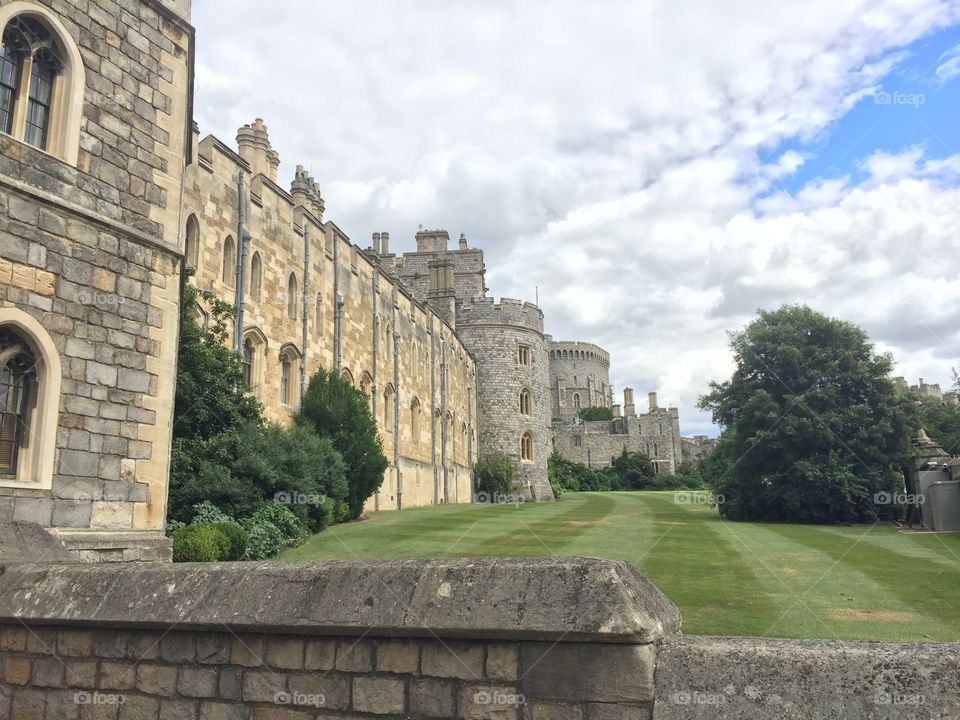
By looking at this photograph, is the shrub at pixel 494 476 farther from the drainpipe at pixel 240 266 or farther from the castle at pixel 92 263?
the castle at pixel 92 263

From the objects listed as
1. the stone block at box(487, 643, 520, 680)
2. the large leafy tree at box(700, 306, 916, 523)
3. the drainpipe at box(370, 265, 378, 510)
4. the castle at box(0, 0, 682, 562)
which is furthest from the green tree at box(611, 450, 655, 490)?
the stone block at box(487, 643, 520, 680)

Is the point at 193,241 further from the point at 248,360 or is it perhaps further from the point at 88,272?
the point at 88,272

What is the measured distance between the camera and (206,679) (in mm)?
4312

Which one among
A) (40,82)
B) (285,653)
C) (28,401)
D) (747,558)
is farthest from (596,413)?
(285,653)

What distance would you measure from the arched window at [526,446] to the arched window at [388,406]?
19.3 meters

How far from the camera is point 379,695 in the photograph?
3.90 metres

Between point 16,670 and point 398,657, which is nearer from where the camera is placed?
point 398,657

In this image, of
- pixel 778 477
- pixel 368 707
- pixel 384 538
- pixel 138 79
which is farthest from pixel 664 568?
pixel 778 477

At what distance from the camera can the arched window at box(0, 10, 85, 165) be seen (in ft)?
25.4

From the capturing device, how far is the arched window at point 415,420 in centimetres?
3394

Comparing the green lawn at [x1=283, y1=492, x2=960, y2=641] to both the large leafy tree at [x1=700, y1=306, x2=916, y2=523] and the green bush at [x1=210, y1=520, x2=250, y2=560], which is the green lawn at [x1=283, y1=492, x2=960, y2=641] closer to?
the green bush at [x1=210, y1=520, x2=250, y2=560]

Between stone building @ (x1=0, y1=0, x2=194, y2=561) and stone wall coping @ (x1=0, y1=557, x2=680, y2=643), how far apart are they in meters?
2.92

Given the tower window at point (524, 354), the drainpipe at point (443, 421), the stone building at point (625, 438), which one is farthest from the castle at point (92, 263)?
the stone building at point (625, 438)

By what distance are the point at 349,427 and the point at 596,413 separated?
7939cm
